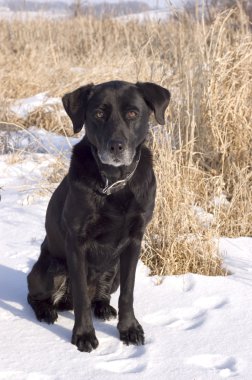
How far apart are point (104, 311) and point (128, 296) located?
279mm

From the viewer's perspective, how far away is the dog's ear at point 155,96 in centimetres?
277

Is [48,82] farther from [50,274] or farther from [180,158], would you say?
[50,274]

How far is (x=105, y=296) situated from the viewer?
306 centimetres

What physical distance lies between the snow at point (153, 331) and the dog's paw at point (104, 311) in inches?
1.5

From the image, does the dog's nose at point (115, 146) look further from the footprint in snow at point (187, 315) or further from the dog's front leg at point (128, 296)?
the footprint in snow at point (187, 315)

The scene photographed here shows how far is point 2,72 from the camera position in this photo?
795cm

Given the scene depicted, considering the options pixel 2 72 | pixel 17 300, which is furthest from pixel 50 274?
pixel 2 72

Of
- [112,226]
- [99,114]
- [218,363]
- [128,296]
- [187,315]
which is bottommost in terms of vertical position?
[187,315]

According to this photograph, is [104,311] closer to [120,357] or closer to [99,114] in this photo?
[120,357]

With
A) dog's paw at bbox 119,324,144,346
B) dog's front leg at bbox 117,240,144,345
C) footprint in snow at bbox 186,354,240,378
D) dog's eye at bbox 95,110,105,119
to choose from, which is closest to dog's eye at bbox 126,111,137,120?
dog's eye at bbox 95,110,105,119

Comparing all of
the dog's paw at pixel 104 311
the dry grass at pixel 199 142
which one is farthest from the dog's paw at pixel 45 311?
the dry grass at pixel 199 142

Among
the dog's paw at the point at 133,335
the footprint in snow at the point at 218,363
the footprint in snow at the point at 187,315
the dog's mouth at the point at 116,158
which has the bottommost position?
the footprint in snow at the point at 187,315

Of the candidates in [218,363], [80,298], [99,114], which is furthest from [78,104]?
[218,363]

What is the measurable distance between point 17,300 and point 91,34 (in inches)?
347
